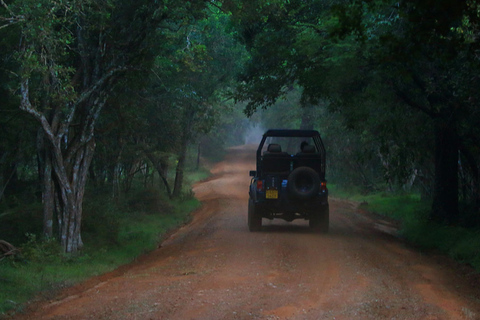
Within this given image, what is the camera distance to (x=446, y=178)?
17266 mm

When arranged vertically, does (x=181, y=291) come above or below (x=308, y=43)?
below

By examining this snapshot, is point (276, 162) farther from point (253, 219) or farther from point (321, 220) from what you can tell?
point (321, 220)

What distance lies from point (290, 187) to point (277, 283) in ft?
22.6

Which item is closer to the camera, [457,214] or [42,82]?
[42,82]

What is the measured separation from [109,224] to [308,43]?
7.32 m

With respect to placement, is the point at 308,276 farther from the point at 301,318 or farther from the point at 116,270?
the point at 116,270

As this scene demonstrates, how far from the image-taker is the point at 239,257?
12.8 meters

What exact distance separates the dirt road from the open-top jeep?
0.64 m

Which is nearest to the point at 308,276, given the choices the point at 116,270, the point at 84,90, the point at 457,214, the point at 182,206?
the point at 116,270

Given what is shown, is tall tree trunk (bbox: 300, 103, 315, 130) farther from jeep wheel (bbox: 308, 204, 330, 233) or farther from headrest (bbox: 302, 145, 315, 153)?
jeep wheel (bbox: 308, 204, 330, 233)

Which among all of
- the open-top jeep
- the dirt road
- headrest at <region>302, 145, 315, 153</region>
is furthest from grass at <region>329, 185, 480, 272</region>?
headrest at <region>302, 145, 315, 153</region>

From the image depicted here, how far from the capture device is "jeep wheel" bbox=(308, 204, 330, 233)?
1710cm

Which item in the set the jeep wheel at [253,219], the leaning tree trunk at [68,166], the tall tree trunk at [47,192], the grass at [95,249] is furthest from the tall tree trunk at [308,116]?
the tall tree trunk at [47,192]

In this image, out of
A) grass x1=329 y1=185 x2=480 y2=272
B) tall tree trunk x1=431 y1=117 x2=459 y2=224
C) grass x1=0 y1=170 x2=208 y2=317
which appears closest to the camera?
grass x1=0 y1=170 x2=208 y2=317
